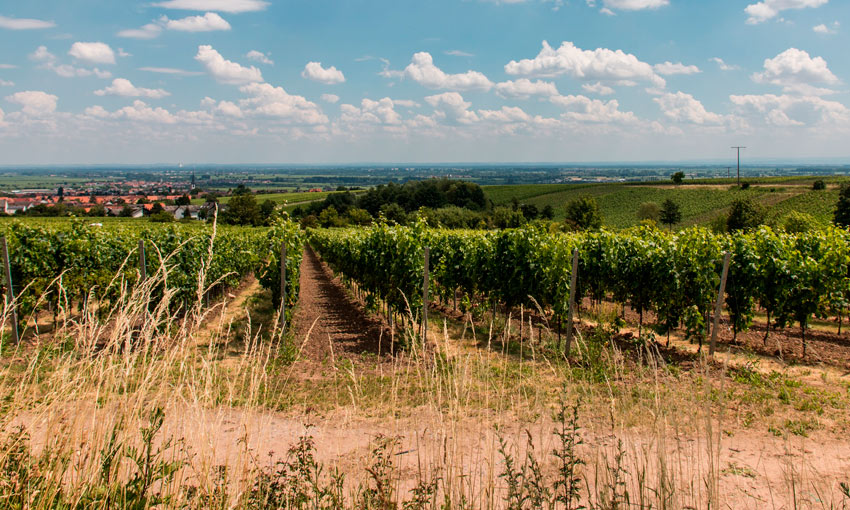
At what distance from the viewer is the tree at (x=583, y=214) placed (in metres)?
63.3

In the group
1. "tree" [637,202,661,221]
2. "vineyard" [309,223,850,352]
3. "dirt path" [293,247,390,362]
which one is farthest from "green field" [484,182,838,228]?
"vineyard" [309,223,850,352]

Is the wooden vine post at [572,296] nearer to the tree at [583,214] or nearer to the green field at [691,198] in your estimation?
the green field at [691,198]

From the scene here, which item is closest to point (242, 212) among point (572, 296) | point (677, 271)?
point (572, 296)

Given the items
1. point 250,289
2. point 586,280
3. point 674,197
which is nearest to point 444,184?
point 674,197

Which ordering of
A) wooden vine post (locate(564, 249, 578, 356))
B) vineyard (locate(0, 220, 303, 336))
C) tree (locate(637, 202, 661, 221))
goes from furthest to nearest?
tree (locate(637, 202, 661, 221)), vineyard (locate(0, 220, 303, 336)), wooden vine post (locate(564, 249, 578, 356))

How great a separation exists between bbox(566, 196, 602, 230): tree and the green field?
3759 millimetres

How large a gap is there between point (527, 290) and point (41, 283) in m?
10.3

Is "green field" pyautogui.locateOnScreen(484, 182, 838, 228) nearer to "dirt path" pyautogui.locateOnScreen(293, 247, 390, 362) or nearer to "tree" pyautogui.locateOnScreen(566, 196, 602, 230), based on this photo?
"tree" pyautogui.locateOnScreen(566, 196, 602, 230)

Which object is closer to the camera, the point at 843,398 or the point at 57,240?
the point at 843,398

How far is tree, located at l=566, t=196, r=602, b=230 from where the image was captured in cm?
6331

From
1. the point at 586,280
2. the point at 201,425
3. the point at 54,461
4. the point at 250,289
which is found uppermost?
the point at 201,425

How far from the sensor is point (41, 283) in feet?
32.3

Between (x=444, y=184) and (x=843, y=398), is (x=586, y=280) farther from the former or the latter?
(x=444, y=184)

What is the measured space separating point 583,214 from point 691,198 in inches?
1007
